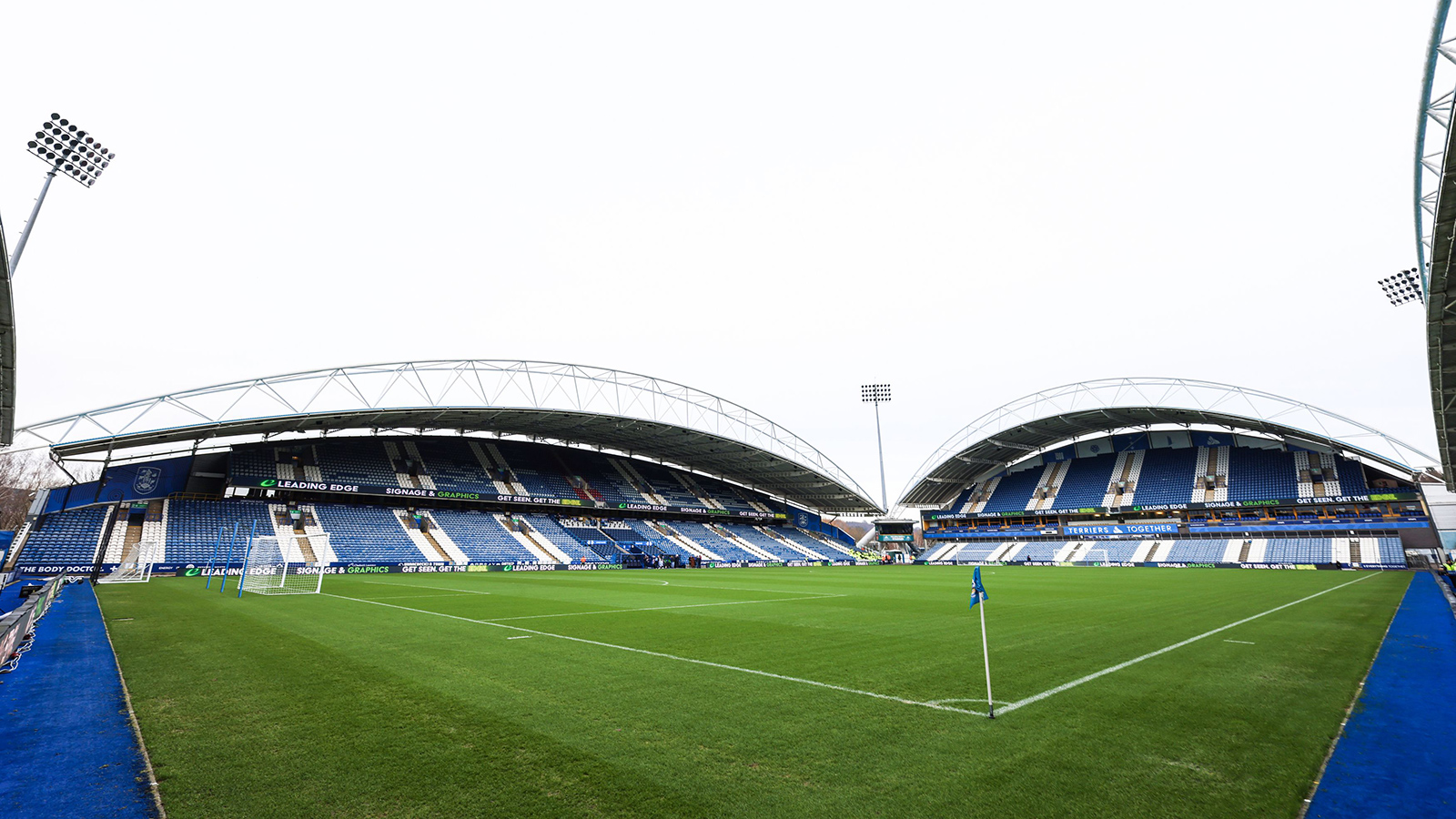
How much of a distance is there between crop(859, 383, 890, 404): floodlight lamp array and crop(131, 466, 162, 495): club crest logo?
64.0m

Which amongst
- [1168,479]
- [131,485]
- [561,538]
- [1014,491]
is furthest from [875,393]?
[131,485]

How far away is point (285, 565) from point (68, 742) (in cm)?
1945

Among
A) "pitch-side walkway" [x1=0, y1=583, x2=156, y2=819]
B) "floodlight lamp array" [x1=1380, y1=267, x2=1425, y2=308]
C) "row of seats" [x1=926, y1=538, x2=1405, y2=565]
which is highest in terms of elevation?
"floodlight lamp array" [x1=1380, y1=267, x2=1425, y2=308]

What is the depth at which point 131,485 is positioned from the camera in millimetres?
35938

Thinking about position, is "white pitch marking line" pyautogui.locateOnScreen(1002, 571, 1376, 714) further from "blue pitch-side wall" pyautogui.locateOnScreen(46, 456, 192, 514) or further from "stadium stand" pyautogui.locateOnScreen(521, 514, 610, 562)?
"blue pitch-side wall" pyautogui.locateOnScreen(46, 456, 192, 514)

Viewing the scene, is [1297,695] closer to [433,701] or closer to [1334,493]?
[433,701]

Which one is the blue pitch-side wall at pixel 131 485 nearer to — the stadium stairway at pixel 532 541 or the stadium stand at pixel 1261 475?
the stadium stairway at pixel 532 541

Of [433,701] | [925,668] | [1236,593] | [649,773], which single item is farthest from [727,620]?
[1236,593]

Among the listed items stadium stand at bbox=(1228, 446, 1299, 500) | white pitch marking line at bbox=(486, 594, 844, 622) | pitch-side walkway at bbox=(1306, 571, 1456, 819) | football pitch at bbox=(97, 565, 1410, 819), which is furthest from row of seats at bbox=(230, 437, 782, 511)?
pitch-side walkway at bbox=(1306, 571, 1456, 819)

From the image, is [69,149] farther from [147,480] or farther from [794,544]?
[794,544]

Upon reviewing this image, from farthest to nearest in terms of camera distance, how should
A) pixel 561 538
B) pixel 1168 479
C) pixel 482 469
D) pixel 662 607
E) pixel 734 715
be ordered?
pixel 1168 479
pixel 482 469
pixel 561 538
pixel 662 607
pixel 734 715

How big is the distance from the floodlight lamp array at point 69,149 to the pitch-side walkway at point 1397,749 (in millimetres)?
30817

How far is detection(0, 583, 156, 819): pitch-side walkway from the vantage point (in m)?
4.06

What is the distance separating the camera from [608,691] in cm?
699
